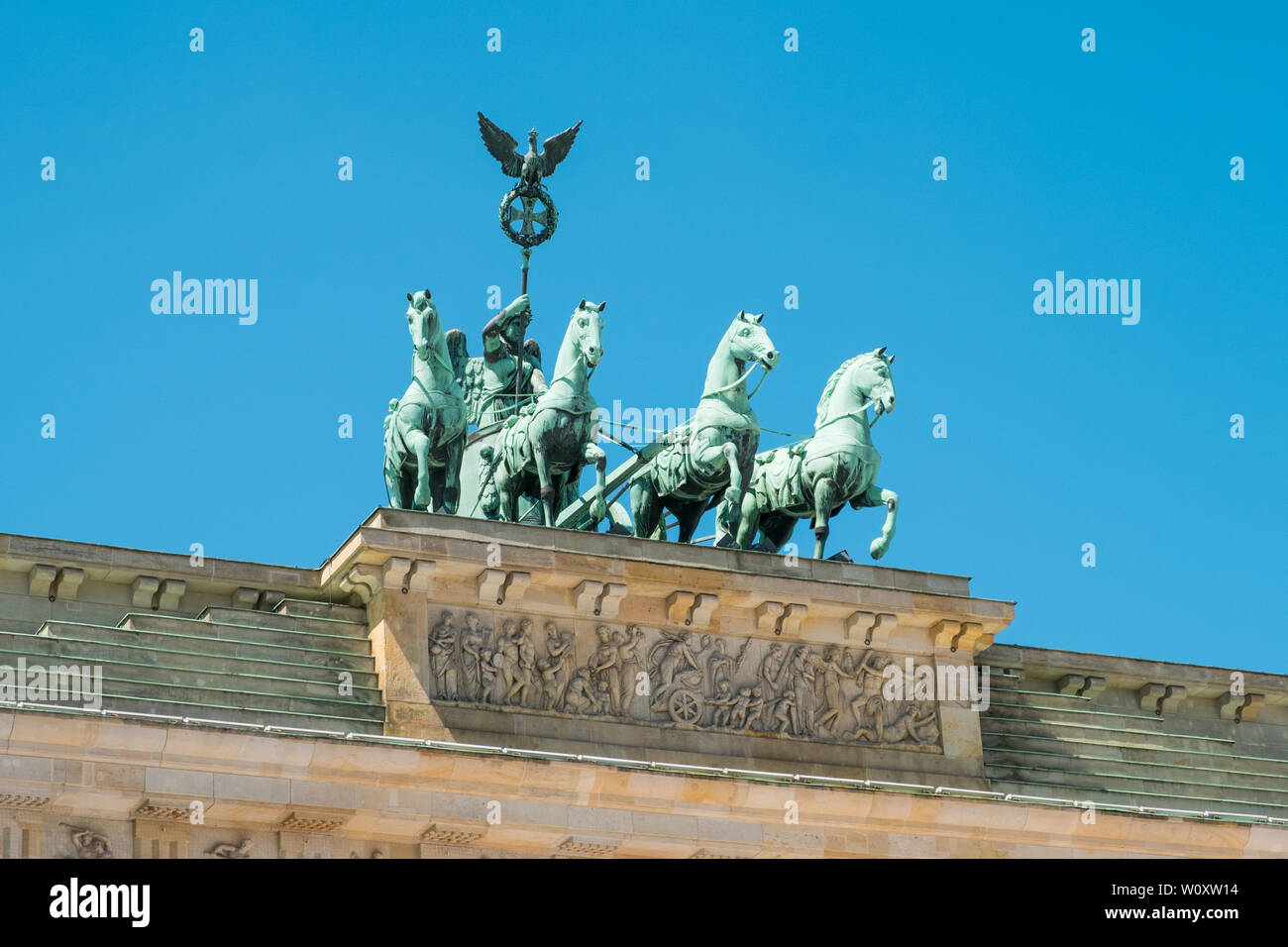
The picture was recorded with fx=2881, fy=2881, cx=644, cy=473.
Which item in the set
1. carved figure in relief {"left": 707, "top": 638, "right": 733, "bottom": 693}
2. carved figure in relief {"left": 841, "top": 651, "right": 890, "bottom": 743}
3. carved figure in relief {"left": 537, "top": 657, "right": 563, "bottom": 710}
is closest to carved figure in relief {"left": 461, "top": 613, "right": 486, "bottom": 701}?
carved figure in relief {"left": 537, "top": 657, "right": 563, "bottom": 710}

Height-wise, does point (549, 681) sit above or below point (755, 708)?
above

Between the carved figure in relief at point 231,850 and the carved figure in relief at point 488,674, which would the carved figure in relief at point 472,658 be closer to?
the carved figure in relief at point 488,674

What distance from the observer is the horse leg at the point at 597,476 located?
32.2 metres

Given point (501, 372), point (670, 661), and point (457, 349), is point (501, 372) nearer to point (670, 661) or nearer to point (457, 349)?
point (457, 349)

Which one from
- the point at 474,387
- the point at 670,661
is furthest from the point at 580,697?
the point at 474,387

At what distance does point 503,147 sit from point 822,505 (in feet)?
22.3

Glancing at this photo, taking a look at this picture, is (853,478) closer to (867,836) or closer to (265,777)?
(867,836)

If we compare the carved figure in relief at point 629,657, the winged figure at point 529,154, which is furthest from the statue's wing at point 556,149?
the carved figure in relief at point 629,657

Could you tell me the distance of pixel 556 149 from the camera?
120 feet

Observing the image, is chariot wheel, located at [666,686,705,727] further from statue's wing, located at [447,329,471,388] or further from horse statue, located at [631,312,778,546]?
statue's wing, located at [447,329,471,388]

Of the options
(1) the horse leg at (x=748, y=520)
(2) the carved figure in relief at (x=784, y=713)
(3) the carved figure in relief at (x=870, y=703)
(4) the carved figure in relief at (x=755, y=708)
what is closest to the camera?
(4) the carved figure in relief at (x=755, y=708)

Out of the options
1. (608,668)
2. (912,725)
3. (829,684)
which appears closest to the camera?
(608,668)

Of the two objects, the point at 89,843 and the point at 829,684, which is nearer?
the point at 89,843
